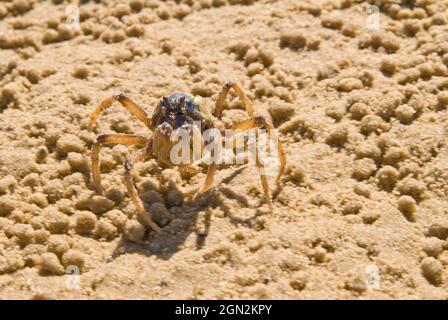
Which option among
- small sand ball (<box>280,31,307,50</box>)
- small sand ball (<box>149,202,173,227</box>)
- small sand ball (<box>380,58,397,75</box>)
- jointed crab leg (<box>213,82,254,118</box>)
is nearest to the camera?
small sand ball (<box>149,202,173,227</box>)

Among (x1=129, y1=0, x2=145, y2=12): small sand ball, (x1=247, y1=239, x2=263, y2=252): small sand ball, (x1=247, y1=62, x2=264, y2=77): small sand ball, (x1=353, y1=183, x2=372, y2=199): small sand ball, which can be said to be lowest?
(x1=247, y1=239, x2=263, y2=252): small sand ball

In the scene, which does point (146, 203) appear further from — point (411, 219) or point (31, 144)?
point (411, 219)

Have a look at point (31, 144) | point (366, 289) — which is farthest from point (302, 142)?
point (31, 144)

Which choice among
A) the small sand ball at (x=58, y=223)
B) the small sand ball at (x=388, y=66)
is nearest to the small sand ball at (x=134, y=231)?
the small sand ball at (x=58, y=223)

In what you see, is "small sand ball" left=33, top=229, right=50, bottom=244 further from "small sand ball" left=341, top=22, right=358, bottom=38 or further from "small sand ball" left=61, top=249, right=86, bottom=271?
"small sand ball" left=341, top=22, right=358, bottom=38

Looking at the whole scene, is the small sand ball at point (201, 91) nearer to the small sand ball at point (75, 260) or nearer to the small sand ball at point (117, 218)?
the small sand ball at point (117, 218)

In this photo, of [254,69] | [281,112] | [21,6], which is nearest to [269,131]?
[281,112]

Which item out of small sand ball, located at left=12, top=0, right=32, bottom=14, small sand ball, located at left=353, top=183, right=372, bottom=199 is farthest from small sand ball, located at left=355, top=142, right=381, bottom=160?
small sand ball, located at left=12, top=0, right=32, bottom=14

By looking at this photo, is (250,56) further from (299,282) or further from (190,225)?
(299,282)
